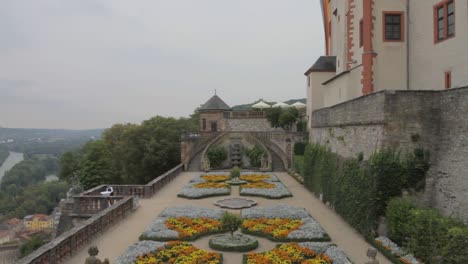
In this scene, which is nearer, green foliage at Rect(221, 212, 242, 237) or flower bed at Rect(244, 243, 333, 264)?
flower bed at Rect(244, 243, 333, 264)

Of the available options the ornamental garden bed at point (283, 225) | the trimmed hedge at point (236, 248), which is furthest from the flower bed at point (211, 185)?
the trimmed hedge at point (236, 248)

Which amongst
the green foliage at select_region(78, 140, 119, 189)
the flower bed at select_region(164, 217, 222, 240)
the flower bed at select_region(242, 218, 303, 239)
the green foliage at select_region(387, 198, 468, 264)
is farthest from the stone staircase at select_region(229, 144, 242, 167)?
the green foliage at select_region(387, 198, 468, 264)

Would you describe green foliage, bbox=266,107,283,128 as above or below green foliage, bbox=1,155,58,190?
above

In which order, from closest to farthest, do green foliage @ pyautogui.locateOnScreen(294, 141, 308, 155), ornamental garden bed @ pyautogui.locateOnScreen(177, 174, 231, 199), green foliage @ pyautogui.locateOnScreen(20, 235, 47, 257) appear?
1. ornamental garden bed @ pyautogui.locateOnScreen(177, 174, 231, 199)
2. green foliage @ pyautogui.locateOnScreen(20, 235, 47, 257)
3. green foliage @ pyautogui.locateOnScreen(294, 141, 308, 155)

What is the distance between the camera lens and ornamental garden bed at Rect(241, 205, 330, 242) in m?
14.8

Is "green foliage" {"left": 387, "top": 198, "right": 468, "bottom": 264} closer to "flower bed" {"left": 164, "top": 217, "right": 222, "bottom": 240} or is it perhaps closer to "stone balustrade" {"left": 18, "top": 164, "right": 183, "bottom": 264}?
"flower bed" {"left": 164, "top": 217, "right": 222, "bottom": 240}

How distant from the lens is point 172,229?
625 inches

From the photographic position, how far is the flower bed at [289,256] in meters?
12.0

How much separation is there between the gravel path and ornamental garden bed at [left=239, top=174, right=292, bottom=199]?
0.54 meters

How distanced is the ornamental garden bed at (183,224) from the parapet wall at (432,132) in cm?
710

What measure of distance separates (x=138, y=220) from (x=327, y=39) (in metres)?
26.9

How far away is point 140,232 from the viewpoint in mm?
15727

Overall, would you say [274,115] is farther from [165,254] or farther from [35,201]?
[35,201]

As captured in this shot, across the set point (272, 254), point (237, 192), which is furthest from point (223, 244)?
point (237, 192)
